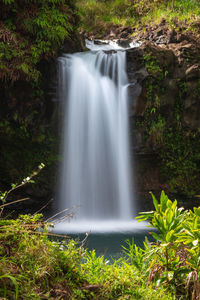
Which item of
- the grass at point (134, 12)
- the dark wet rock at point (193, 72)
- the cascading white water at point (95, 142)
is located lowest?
the cascading white water at point (95, 142)

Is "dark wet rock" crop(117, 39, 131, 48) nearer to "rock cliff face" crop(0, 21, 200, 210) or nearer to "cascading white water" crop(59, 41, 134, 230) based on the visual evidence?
"rock cliff face" crop(0, 21, 200, 210)

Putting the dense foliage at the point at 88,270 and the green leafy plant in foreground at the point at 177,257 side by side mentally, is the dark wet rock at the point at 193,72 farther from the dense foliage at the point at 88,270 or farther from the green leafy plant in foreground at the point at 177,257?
the green leafy plant in foreground at the point at 177,257

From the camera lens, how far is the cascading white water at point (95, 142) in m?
8.01

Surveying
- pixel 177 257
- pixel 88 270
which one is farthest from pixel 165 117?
pixel 88 270

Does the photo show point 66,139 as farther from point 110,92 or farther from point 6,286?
point 6,286

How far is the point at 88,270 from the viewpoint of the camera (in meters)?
2.37

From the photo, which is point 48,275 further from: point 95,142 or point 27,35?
point 27,35

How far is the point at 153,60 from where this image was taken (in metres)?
8.57

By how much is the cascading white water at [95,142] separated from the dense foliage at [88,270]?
540 centimetres

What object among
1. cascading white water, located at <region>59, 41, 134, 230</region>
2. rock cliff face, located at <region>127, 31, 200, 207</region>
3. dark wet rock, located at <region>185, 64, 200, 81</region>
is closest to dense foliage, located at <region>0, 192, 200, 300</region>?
cascading white water, located at <region>59, 41, 134, 230</region>

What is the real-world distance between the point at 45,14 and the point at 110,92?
2872 mm

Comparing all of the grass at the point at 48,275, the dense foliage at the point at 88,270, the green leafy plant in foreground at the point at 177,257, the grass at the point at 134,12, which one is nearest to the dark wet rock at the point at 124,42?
the grass at the point at 134,12

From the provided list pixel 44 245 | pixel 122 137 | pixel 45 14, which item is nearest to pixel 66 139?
pixel 122 137

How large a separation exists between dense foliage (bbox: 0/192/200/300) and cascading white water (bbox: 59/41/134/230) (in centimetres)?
540
